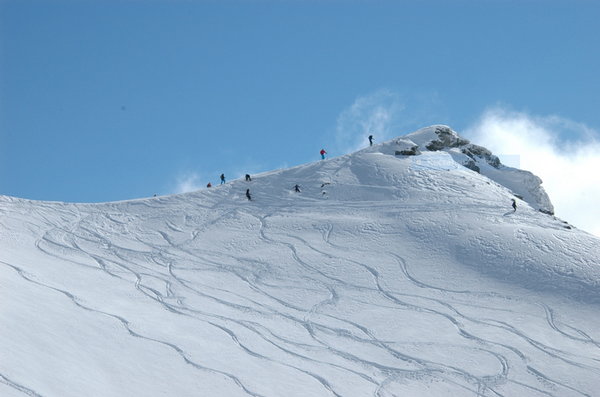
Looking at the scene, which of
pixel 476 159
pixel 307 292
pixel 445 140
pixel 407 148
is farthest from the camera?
pixel 445 140

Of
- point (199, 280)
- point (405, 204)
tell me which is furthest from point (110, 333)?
point (405, 204)

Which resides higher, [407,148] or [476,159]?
[476,159]

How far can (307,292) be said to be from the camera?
26.2m

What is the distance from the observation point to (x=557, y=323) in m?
23.4

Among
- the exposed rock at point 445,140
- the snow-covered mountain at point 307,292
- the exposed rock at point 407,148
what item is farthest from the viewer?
the exposed rock at point 445,140

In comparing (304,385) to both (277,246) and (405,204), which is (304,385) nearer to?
(277,246)

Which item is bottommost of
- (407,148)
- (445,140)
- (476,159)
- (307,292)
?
(307,292)

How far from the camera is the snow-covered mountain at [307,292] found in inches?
746

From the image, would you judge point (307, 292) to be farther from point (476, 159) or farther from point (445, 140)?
point (476, 159)

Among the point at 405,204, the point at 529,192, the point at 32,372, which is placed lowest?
the point at 32,372

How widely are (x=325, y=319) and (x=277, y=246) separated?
847 centimetres

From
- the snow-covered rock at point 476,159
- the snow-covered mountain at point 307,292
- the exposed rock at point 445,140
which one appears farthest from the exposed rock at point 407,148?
the snow-covered mountain at point 307,292

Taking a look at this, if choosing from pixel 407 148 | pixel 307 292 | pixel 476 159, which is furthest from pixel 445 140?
pixel 307 292

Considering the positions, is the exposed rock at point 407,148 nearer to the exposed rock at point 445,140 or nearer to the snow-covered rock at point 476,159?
the snow-covered rock at point 476,159
